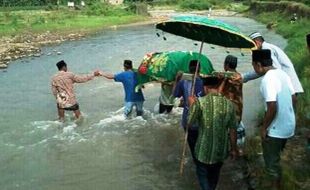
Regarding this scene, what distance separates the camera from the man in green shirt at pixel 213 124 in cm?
582

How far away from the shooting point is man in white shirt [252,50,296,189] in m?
5.54

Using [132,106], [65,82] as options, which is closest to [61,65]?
[65,82]

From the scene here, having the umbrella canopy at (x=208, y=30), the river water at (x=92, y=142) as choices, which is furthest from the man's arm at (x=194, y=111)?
the river water at (x=92, y=142)

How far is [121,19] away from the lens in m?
51.9

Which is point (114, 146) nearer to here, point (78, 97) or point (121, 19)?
point (78, 97)

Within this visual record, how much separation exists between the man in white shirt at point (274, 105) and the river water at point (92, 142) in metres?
2.15

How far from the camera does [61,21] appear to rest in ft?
145

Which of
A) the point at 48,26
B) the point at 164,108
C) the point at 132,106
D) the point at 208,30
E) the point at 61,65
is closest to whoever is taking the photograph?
the point at 208,30

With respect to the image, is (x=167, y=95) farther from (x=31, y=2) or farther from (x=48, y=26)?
(x=31, y=2)

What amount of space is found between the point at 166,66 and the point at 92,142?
235 cm

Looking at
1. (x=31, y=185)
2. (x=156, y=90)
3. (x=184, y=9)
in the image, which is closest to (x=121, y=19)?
(x=184, y=9)

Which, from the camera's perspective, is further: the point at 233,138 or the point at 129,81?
the point at 129,81

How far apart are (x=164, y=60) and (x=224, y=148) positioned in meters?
4.95

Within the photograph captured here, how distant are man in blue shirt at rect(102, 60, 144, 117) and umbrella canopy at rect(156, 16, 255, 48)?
2843 millimetres
